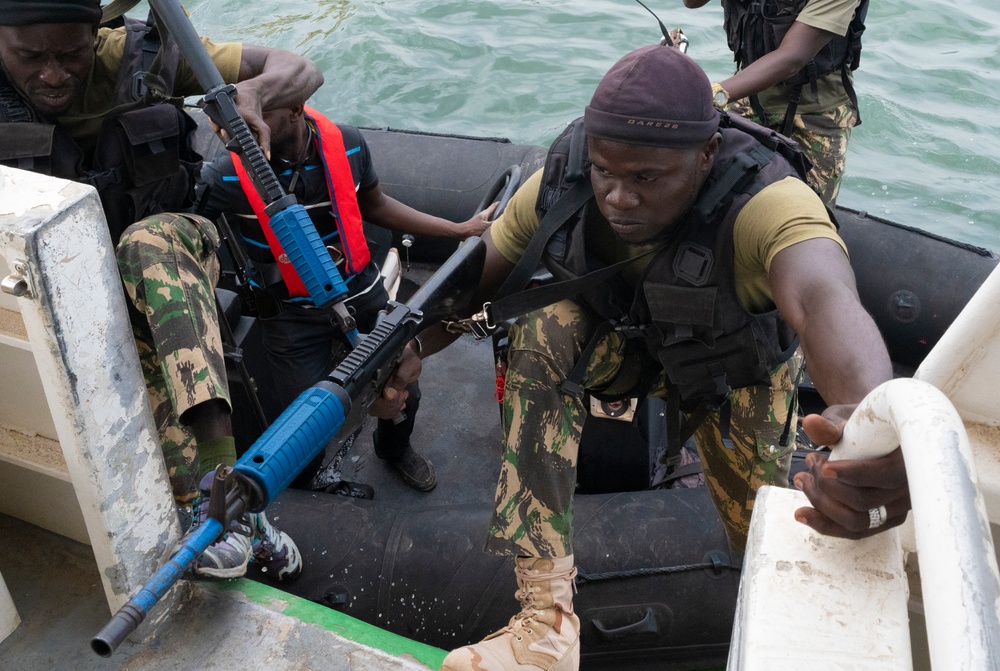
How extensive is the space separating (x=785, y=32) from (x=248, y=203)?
2.14 metres

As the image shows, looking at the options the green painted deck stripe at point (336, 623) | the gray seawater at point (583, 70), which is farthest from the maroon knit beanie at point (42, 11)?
the gray seawater at point (583, 70)

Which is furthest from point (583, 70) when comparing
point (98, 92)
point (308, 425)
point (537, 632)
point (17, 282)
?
point (17, 282)

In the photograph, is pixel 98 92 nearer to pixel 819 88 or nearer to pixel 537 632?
pixel 537 632

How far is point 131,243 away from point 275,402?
115 centimetres

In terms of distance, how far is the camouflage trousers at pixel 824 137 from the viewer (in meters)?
3.75

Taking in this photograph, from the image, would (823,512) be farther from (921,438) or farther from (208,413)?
(208,413)

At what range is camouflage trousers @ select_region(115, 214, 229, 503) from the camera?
2047 millimetres

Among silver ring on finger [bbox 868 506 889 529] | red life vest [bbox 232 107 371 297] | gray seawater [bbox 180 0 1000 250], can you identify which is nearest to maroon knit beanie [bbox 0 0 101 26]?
red life vest [bbox 232 107 371 297]

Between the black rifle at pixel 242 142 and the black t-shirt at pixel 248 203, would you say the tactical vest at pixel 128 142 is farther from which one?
the black t-shirt at pixel 248 203

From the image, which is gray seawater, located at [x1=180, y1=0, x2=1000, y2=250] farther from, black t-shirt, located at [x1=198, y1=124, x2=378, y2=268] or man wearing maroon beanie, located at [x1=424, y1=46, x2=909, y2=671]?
man wearing maroon beanie, located at [x1=424, y1=46, x2=909, y2=671]

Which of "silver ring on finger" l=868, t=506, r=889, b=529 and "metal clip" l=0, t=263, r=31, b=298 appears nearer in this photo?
"silver ring on finger" l=868, t=506, r=889, b=529

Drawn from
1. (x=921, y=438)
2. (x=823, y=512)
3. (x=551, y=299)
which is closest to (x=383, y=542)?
(x=551, y=299)

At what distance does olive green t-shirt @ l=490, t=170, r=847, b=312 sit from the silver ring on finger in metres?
0.75

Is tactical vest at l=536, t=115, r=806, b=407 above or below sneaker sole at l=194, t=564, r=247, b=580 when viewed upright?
above
